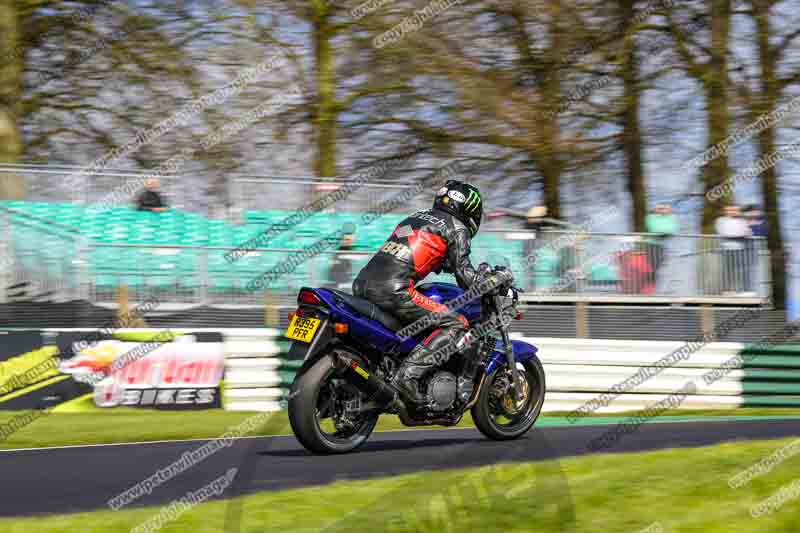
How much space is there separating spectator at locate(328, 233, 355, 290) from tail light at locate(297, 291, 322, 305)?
5613 millimetres

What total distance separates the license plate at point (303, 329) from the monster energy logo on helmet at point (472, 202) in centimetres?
149

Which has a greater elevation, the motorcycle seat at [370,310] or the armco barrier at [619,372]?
the motorcycle seat at [370,310]

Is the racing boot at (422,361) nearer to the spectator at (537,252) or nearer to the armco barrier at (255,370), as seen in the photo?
the armco barrier at (255,370)

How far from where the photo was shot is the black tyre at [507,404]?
26.9 feet

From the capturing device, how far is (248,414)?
455 inches

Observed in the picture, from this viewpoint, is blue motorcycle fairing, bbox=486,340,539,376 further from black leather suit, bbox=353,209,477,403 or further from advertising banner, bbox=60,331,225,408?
advertising banner, bbox=60,331,225,408

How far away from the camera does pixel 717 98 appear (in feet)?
61.9

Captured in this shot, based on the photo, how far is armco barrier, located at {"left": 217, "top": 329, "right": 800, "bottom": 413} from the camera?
38.8 feet

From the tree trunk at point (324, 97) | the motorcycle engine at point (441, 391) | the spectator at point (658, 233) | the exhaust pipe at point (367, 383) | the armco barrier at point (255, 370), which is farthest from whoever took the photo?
the tree trunk at point (324, 97)


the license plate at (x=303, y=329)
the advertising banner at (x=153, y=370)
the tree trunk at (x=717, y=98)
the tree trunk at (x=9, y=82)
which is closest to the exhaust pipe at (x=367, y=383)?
the license plate at (x=303, y=329)

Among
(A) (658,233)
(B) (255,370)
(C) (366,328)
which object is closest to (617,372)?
(A) (658,233)

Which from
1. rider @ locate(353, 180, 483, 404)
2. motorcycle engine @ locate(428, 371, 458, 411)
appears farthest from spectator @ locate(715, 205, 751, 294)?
motorcycle engine @ locate(428, 371, 458, 411)

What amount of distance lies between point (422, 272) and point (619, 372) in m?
5.72

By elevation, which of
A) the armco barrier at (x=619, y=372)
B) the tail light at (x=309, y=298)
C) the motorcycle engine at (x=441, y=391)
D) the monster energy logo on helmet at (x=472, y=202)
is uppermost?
the monster energy logo on helmet at (x=472, y=202)
